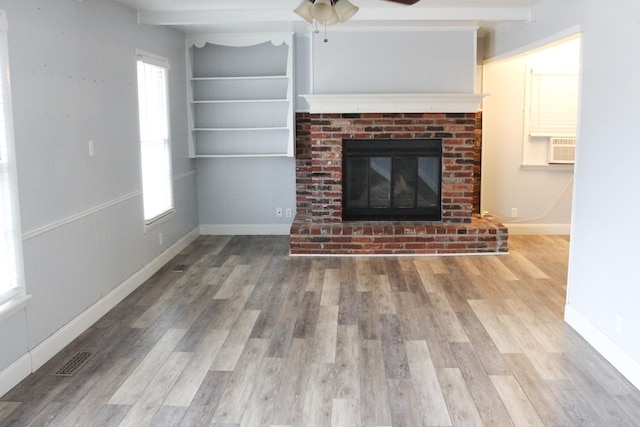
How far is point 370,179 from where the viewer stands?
6.95 m

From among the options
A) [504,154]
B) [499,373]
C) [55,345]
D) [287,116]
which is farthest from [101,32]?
[504,154]

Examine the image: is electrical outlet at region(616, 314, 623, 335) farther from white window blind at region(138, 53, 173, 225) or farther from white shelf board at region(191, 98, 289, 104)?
white shelf board at region(191, 98, 289, 104)

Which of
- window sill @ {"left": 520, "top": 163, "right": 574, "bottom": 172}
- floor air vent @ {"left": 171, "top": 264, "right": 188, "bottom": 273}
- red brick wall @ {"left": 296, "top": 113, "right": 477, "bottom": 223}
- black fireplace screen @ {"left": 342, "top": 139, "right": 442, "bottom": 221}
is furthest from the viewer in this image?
window sill @ {"left": 520, "top": 163, "right": 574, "bottom": 172}

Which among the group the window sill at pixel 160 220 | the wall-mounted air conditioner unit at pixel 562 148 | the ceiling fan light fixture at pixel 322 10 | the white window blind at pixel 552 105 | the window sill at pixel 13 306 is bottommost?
the window sill at pixel 13 306

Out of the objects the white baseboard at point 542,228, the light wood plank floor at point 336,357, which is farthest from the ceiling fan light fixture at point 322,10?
the white baseboard at point 542,228

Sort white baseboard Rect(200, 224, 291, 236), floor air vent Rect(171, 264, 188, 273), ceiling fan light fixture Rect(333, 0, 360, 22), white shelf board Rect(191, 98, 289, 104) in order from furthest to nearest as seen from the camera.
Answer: white baseboard Rect(200, 224, 291, 236)
white shelf board Rect(191, 98, 289, 104)
floor air vent Rect(171, 264, 188, 273)
ceiling fan light fixture Rect(333, 0, 360, 22)

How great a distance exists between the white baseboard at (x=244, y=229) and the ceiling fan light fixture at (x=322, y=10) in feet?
14.7

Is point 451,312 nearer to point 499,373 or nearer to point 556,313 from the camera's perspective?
point 556,313

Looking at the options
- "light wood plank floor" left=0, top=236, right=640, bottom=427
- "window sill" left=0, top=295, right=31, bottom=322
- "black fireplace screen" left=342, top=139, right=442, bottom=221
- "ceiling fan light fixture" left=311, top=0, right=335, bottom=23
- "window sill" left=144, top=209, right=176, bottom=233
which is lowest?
"light wood plank floor" left=0, top=236, right=640, bottom=427

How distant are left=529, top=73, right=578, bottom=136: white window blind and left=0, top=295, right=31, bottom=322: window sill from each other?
19.4 ft

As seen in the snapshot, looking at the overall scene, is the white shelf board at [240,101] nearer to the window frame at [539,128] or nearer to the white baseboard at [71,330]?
the white baseboard at [71,330]

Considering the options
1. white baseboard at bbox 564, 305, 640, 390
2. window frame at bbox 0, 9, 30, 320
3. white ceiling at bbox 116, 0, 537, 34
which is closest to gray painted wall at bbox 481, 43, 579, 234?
white ceiling at bbox 116, 0, 537, 34

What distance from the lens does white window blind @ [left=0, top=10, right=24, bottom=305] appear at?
340 centimetres

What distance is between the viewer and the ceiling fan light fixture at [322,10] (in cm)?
335
